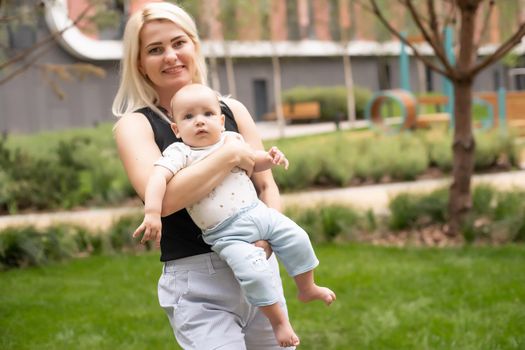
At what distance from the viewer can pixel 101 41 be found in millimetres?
30391

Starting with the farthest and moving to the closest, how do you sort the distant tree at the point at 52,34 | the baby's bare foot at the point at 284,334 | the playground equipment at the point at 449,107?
the playground equipment at the point at 449,107 → the distant tree at the point at 52,34 → the baby's bare foot at the point at 284,334

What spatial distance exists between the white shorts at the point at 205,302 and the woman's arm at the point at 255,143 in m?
0.31

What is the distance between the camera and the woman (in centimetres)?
259

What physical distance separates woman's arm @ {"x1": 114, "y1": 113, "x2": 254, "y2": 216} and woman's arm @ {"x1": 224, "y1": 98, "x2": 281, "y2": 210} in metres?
0.22

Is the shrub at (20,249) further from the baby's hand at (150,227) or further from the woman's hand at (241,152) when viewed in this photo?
the baby's hand at (150,227)

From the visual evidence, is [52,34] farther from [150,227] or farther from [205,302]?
[150,227]

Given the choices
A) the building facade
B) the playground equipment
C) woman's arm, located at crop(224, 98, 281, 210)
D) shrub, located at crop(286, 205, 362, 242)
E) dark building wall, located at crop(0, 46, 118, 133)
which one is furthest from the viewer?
dark building wall, located at crop(0, 46, 118, 133)

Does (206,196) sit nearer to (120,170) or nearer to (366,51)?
(120,170)

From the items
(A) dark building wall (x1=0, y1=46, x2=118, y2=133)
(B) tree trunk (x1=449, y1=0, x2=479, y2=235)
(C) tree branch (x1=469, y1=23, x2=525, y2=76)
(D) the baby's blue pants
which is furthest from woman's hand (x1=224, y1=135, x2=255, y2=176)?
(A) dark building wall (x1=0, y1=46, x2=118, y2=133)

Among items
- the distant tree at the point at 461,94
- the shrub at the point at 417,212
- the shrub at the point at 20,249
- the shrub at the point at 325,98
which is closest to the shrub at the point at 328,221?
the shrub at the point at 417,212

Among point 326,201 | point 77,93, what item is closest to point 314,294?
point 326,201

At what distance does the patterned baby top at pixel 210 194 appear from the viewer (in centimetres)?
251

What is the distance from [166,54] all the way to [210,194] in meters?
0.50

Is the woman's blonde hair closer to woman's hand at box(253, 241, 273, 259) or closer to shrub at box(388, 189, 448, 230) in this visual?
woman's hand at box(253, 241, 273, 259)
